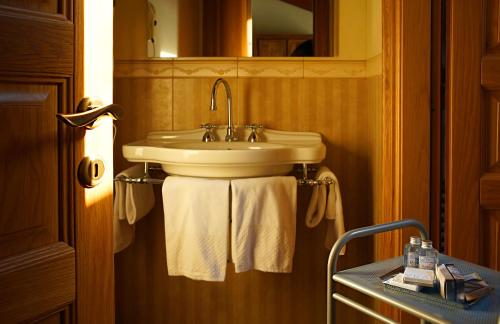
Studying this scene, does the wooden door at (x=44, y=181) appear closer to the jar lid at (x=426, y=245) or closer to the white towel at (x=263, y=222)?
the jar lid at (x=426, y=245)

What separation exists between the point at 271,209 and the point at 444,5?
89 centimetres

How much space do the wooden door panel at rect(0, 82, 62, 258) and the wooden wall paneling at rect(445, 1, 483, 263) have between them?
138 centimetres

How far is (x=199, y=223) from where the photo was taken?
178cm

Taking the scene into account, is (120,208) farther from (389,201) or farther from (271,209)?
(389,201)

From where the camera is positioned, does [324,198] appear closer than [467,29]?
No

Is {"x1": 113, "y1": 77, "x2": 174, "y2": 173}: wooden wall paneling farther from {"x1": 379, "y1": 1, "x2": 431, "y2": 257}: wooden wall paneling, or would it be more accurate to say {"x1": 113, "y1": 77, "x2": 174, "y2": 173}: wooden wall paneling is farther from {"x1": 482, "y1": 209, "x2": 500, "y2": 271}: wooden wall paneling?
{"x1": 482, "y1": 209, "x2": 500, "y2": 271}: wooden wall paneling

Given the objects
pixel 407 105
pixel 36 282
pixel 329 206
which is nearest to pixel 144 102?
pixel 329 206

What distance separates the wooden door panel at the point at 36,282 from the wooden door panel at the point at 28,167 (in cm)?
2

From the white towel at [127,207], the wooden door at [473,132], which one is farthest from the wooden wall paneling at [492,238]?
the white towel at [127,207]

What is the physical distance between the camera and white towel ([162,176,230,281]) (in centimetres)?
177

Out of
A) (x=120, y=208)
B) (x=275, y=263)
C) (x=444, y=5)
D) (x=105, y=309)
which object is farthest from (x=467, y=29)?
(x=105, y=309)

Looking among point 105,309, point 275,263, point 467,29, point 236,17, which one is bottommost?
point 275,263

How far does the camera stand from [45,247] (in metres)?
0.78

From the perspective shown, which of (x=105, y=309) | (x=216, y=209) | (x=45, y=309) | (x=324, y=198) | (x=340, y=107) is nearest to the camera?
(x=45, y=309)
